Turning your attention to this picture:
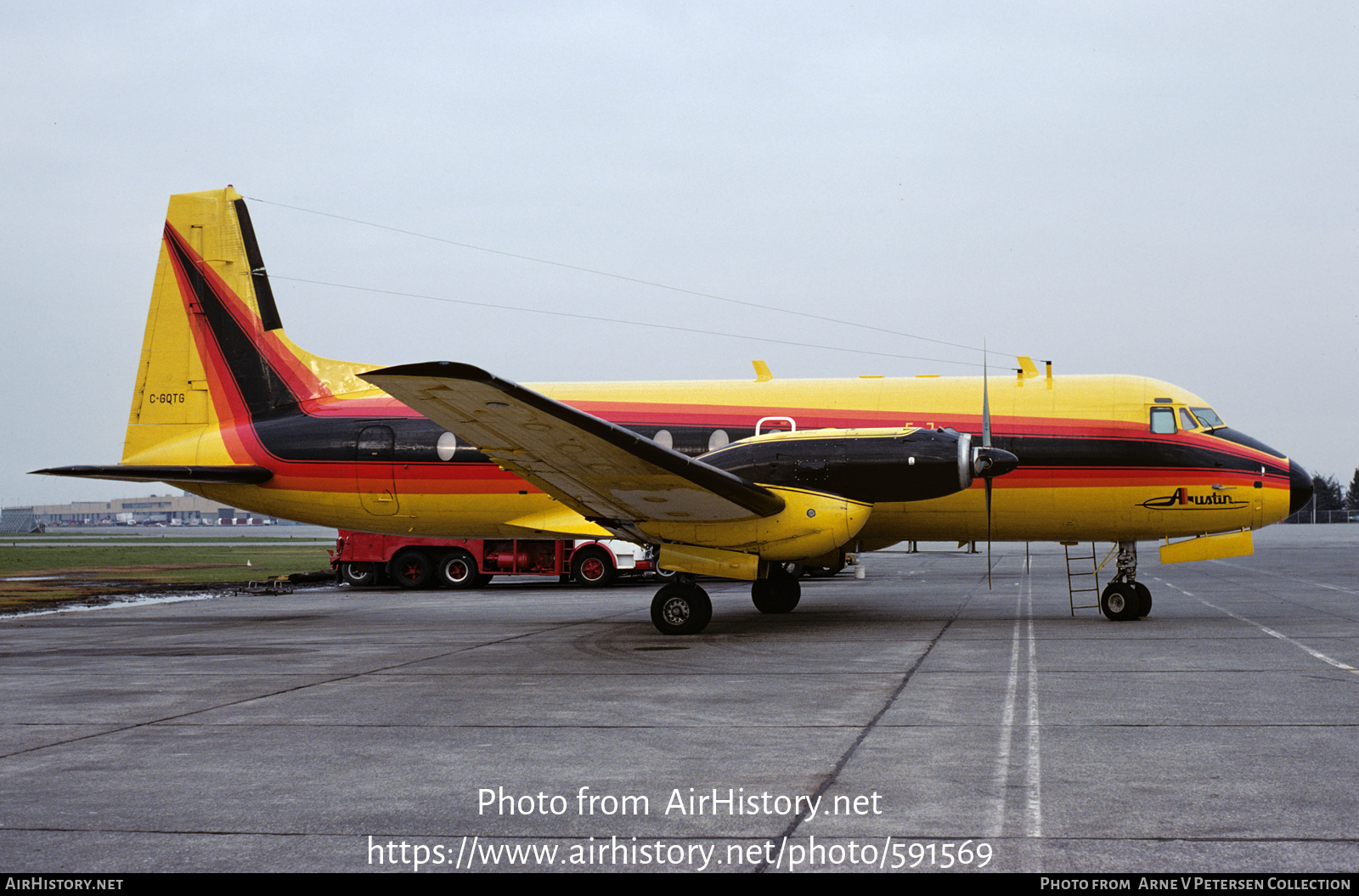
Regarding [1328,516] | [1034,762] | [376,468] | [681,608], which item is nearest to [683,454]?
[681,608]

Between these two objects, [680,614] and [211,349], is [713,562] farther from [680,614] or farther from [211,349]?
[211,349]

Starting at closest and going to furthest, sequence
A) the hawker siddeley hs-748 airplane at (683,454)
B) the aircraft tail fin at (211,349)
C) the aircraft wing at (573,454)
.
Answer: the aircraft wing at (573,454)
the hawker siddeley hs-748 airplane at (683,454)
the aircraft tail fin at (211,349)

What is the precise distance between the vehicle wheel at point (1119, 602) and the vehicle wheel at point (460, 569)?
16.3 metres

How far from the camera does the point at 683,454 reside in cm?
1421

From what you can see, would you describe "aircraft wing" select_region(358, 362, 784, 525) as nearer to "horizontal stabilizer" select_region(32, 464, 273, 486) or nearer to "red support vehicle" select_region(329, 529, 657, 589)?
"horizontal stabilizer" select_region(32, 464, 273, 486)

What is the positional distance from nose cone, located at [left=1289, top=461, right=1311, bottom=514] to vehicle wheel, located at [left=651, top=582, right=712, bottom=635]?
355 inches

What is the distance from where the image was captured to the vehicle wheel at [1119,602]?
15.6 meters

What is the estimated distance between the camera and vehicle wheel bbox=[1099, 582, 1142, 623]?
51.2 feet

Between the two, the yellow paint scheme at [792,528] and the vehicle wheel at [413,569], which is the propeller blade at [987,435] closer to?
the yellow paint scheme at [792,528]

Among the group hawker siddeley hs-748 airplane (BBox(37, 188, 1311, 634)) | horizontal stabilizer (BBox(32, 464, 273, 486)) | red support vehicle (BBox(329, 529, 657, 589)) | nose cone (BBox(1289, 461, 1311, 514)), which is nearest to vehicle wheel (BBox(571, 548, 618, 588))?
red support vehicle (BBox(329, 529, 657, 589))

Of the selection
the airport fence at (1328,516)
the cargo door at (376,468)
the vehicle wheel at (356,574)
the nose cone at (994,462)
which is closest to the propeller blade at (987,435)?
the nose cone at (994,462)

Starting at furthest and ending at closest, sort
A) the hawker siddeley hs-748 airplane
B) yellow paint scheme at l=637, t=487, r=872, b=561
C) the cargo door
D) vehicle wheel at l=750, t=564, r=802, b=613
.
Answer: vehicle wheel at l=750, t=564, r=802, b=613 → the cargo door → yellow paint scheme at l=637, t=487, r=872, b=561 → the hawker siddeley hs-748 airplane
